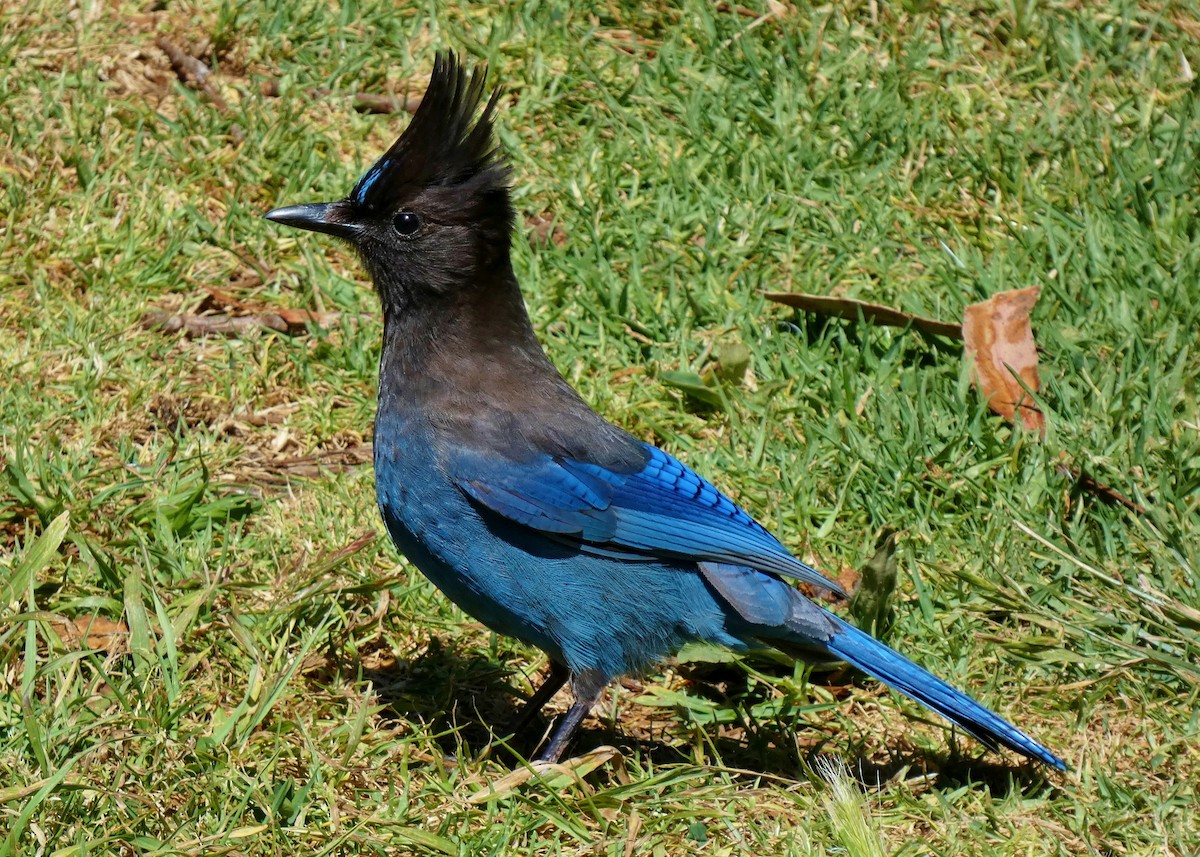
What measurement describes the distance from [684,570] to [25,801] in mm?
1523

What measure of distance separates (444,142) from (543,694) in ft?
4.53

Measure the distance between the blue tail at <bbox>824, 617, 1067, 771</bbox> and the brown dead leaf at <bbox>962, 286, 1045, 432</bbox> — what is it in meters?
1.23

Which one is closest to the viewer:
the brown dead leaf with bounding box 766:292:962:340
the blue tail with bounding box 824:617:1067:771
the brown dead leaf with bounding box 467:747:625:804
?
the brown dead leaf with bounding box 467:747:625:804

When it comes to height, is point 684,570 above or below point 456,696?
above

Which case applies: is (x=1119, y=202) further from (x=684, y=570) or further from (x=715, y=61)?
(x=684, y=570)

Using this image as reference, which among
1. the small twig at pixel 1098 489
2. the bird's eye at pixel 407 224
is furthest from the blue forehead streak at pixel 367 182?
the small twig at pixel 1098 489

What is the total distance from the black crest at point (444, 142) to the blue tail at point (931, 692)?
4.64 ft

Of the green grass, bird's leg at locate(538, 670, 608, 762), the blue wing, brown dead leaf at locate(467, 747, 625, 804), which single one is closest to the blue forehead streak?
the blue wing

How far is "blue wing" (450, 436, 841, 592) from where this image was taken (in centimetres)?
356

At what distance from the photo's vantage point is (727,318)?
4980 millimetres

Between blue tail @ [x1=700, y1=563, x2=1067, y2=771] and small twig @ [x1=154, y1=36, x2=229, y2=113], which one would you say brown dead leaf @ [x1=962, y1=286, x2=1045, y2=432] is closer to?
blue tail @ [x1=700, y1=563, x2=1067, y2=771]

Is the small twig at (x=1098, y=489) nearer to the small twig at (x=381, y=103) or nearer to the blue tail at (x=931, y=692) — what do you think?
the blue tail at (x=931, y=692)

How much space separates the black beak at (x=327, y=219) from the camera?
3939 millimetres

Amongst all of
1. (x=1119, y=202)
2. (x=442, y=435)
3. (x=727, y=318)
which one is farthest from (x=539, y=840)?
(x=1119, y=202)
